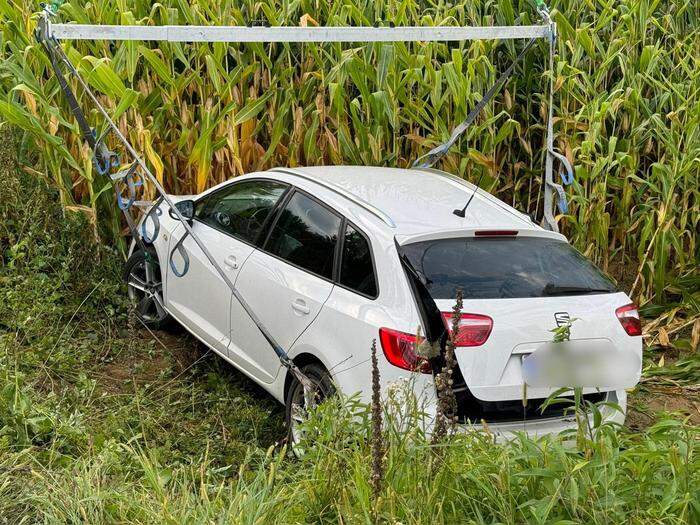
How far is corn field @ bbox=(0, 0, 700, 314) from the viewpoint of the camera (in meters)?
7.45

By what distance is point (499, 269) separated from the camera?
15.6ft

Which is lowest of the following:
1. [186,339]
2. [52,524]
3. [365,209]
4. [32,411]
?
[186,339]

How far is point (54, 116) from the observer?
7.23 meters

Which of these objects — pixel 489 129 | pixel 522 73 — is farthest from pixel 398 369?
pixel 522 73

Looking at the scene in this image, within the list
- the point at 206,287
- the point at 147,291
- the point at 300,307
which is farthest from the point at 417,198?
the point at 147,291

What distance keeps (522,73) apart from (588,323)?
4254mm

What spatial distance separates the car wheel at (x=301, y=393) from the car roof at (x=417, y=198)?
878 mm

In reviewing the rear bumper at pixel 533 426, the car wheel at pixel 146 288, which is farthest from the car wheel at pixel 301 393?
the car wheel at pixel 146 288

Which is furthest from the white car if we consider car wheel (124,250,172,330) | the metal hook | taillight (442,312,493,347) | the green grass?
car wheel (124,250,172,330)

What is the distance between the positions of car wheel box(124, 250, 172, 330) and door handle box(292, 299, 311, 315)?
206 cm

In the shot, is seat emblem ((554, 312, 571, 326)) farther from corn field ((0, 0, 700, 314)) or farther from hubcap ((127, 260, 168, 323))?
hubcap ((127, 260, 168, 323))

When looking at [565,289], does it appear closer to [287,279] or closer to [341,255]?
[341,255]

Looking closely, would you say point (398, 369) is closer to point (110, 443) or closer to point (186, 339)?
point (110, 443)

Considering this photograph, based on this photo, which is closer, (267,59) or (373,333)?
(373,333)
